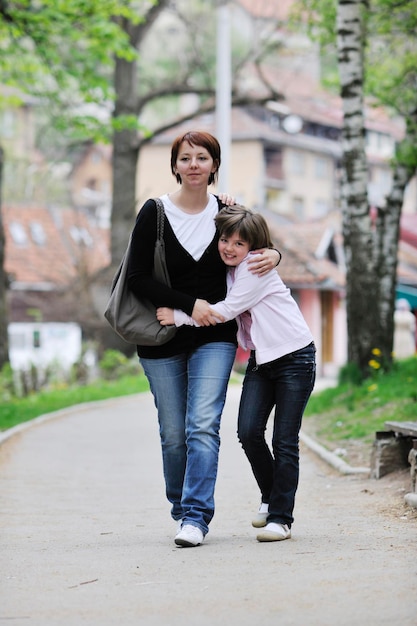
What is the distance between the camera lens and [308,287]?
146 feet

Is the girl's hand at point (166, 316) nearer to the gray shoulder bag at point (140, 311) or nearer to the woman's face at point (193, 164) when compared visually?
the gray shoulder bag at point (140, 311)

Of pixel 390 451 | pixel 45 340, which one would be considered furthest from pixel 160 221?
pixel 45 340

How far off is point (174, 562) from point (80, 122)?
17649 millimetres

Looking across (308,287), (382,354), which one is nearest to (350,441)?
(382,354)

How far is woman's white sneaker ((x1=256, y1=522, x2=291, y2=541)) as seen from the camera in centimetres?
645

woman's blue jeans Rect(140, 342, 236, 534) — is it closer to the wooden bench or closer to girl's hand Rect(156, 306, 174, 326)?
girl's hand Rect(156, 306, 174, 326)

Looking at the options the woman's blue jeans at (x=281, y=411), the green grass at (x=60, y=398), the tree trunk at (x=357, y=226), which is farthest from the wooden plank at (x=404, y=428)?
the green grass at (x=60, y=398)

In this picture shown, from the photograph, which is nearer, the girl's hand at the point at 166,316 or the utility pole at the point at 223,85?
the girl's hand at the point at 166,316

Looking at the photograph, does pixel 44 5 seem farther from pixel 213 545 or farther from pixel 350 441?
pixel 213 545

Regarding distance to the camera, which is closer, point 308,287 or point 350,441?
point 350,441

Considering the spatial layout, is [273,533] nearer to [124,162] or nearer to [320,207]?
[124,162]

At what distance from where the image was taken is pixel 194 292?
21.2ft

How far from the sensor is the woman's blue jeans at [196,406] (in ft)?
21.1

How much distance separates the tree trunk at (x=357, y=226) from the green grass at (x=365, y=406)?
1.95 ft
